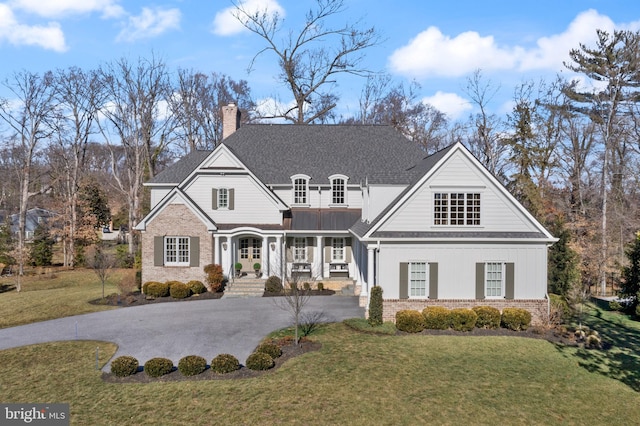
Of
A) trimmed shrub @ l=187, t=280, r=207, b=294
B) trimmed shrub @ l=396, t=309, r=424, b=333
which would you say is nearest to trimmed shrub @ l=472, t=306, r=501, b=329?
trimmed shrub @ l=396, t=309, r=424, b=333

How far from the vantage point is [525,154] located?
34.2m

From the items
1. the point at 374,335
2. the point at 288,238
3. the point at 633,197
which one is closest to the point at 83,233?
the point at 288,238

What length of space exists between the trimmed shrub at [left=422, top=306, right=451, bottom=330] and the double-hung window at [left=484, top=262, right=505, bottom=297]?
246cm

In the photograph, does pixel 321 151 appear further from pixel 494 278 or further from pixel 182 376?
pixel 182 376

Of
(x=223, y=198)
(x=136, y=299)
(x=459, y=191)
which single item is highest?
(x=459, y=191)

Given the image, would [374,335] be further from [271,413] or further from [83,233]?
[83,233]

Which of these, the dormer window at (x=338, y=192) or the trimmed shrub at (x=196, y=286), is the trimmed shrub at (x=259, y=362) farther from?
the dormer window at (x=338, y=192)

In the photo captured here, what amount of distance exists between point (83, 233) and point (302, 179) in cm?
2437

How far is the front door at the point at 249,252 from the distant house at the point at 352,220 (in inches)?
2.7

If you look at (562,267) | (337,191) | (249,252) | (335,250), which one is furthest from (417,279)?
(249,252)

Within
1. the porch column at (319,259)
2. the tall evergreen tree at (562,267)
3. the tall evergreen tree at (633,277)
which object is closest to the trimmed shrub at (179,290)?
the porch column at (319,259)

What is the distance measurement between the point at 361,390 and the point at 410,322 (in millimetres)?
5812

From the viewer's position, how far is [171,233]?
2455 cm

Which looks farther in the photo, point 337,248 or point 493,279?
point 337,248
